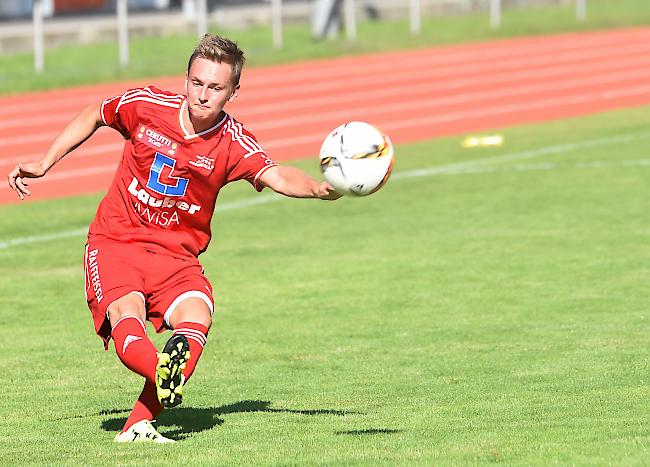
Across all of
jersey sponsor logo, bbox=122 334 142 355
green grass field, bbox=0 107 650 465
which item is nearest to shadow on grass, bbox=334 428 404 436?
green grass field, bbox=0 107 650 465

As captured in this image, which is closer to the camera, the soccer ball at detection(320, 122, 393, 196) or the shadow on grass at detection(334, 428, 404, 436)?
the soccer ball at detection(320, 122, 393, 196)

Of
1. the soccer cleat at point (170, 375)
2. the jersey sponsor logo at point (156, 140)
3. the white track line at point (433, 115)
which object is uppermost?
the jersey sponsor logo at point (156, 140)

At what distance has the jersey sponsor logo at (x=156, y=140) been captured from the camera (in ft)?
24.3

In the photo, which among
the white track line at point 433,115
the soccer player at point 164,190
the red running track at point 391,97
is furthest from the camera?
the white track line at point 433,115

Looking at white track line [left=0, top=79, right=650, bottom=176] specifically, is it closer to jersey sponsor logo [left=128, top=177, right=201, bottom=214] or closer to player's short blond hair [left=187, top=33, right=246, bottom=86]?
jersey sponsor logo [left=128, top=177, right=201, bottom=214]

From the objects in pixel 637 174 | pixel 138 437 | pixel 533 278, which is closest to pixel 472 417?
A: pixel 138 437

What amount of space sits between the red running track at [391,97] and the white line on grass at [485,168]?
2.49m

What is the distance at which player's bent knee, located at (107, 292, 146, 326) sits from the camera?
23.5 feet

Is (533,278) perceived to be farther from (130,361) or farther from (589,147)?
(589,147)

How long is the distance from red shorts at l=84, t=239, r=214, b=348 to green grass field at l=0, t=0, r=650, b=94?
21000 mm

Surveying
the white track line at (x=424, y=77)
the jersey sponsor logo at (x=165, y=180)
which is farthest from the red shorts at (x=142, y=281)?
the white track line at (x=424, y=77)

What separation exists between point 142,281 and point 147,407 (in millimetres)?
620

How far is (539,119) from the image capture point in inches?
981

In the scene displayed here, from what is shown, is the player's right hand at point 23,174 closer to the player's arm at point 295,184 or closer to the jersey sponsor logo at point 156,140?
the jersey sponsor logo at point 156,140
